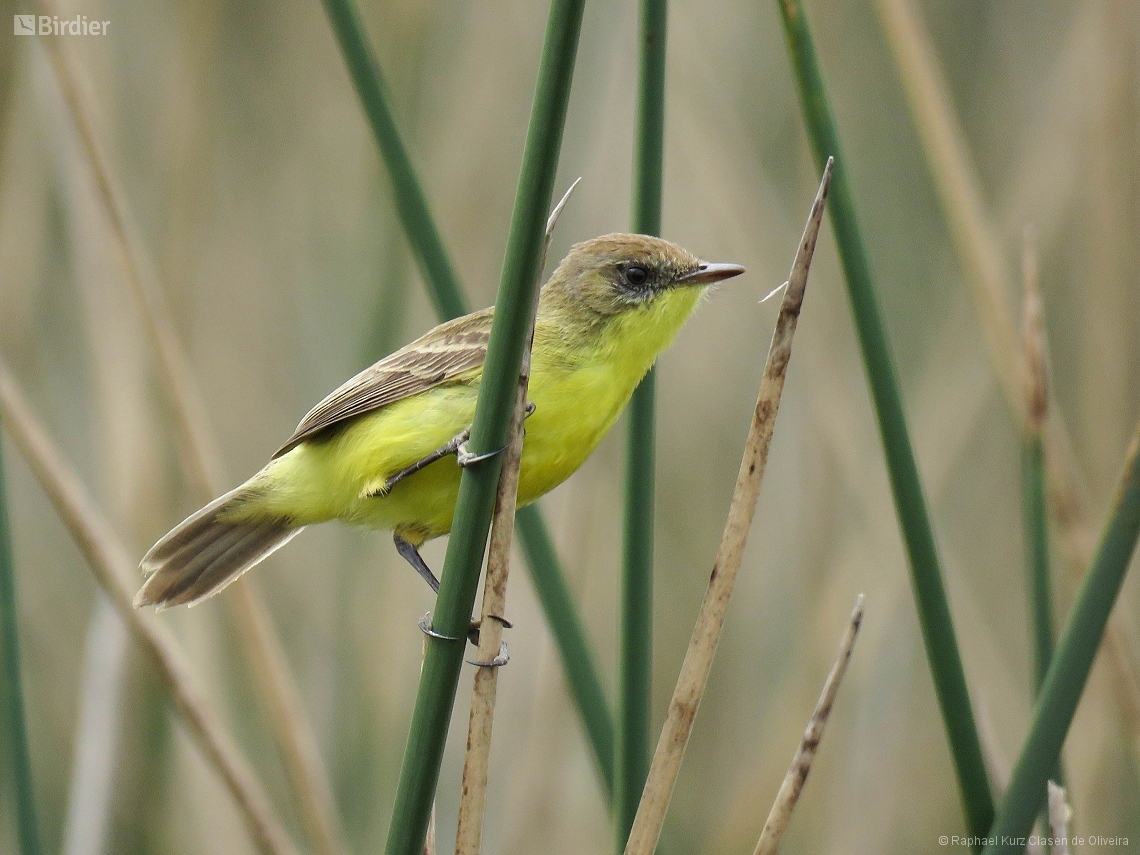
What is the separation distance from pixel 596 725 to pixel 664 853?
342mm

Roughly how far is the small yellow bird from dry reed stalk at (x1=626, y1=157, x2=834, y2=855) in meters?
0.78

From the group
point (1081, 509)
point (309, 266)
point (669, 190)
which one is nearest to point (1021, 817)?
point (1081, 509)

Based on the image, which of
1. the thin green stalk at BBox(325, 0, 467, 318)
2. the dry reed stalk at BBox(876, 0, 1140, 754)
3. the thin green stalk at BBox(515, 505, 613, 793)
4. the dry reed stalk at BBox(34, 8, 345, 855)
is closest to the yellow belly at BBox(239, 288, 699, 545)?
the dry reed stalk at BBox(34, 8, 345, 855)

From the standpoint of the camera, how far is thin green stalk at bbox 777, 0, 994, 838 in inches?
62.9

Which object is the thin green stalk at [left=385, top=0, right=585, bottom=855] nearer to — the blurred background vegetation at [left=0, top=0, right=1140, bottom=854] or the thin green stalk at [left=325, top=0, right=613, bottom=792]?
the thin green stalk at [left=325, top=0, right=613, bottom=792]

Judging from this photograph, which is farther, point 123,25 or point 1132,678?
point 123,25

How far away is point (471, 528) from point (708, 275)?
4.34 feet

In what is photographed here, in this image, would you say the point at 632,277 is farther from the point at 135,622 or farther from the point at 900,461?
the point at 135,622

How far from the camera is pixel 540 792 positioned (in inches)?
125

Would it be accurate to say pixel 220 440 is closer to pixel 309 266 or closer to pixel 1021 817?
pixel 309 266

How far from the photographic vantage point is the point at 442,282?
191 cm

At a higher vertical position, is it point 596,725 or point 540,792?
point 596,725

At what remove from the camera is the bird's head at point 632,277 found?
8.50 ft

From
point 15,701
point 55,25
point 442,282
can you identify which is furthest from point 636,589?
point 55,25
